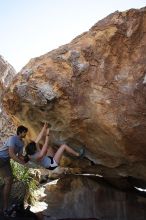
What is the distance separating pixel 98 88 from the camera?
7.12 metres

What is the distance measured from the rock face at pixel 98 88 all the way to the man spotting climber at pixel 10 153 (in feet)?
1.90

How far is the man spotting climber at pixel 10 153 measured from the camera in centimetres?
767

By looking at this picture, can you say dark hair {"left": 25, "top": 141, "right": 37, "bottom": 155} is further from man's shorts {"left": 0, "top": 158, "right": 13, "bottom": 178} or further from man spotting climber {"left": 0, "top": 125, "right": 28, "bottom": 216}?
man's shorts {"left": 0, "top": 158, "right": 13, "bottom": 178}

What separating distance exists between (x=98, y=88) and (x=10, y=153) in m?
2.26

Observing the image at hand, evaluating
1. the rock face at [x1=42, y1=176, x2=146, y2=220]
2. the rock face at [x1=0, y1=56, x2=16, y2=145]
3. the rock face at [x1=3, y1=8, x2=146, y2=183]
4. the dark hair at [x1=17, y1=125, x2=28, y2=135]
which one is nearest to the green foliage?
the rock face at [x1=42, y1=176, x2=146, y2=220]

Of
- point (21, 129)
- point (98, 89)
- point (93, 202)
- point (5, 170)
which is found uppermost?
point (98, 89)

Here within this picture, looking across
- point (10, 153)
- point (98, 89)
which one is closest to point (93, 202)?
point (10, 153)

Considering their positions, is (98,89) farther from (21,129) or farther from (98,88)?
(21,129)

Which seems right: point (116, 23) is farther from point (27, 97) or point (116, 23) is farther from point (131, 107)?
point (27, 97)

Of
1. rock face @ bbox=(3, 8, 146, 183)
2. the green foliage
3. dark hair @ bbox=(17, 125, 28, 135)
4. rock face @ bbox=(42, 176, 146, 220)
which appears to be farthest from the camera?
the green foliage

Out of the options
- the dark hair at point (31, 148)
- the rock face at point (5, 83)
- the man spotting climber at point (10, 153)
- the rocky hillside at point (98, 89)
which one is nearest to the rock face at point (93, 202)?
the rocky hillside at point (98, 89)

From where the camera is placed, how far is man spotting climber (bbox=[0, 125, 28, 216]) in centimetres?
767

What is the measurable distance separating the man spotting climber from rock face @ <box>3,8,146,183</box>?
0.58 m

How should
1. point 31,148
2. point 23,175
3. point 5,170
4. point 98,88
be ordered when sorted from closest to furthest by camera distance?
point 98,88, point 31,148, point 5,170, point 23,175
